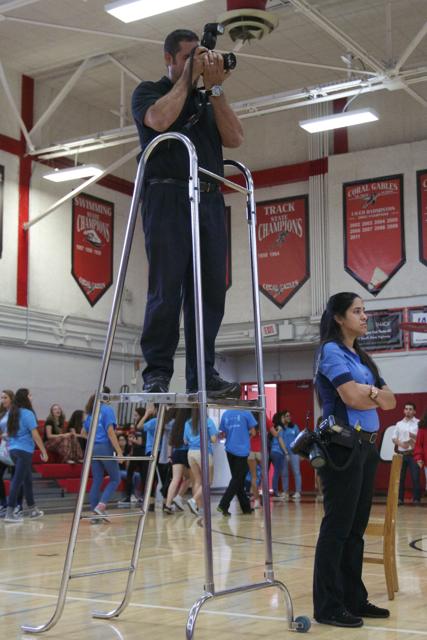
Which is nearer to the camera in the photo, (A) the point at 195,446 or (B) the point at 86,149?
(A) the point at 195,446

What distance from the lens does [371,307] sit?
773 inches

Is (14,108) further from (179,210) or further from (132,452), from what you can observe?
(179,210)

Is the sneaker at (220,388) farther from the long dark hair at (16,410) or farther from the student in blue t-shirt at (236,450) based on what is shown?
the student in blue t-shirt at (236,450)

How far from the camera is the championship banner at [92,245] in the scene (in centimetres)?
2038

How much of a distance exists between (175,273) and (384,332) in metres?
15.9

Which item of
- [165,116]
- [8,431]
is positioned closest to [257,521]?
[8,431]

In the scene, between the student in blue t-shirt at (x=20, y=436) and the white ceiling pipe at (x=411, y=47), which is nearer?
the student in blue t-shirt at (x=20, y=436)

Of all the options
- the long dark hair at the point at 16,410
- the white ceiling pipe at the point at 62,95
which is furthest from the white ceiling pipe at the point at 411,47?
the long dark hair at the point at 16,410

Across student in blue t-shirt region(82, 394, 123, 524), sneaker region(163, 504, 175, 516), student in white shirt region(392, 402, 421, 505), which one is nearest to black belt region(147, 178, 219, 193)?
student in blue t-shirt region(82, 394, 123, 524)

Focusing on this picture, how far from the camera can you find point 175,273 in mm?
4047

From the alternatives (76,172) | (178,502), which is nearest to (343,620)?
(178,502)

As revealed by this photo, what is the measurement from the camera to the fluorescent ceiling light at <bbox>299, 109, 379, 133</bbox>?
1565 centimetres

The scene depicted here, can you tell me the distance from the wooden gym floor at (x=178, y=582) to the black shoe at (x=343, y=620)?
7 cm

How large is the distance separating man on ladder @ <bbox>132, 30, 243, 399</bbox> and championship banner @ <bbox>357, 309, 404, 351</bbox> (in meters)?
15.2
